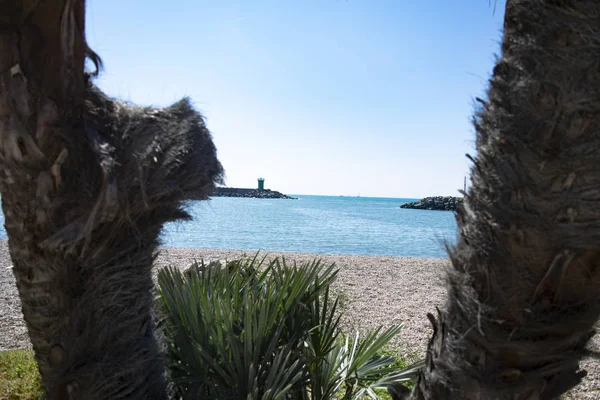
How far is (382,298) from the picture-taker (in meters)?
9.18

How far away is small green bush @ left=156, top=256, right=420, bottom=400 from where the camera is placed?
2277 mm

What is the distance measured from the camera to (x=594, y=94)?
4.27 feet

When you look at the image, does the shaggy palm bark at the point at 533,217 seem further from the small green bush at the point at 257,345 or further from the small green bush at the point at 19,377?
the small green bush at the point at 19,377

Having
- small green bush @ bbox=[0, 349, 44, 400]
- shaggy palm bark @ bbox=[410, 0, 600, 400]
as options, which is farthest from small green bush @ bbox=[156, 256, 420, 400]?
small green bush @ bbox=[0, 349, 44, 400]

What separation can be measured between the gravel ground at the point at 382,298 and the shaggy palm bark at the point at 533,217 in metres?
1.95

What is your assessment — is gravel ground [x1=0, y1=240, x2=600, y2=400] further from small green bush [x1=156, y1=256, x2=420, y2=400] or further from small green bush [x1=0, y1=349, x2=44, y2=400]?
small green bush [x1=0, y1=349, x2=44, y2=400]

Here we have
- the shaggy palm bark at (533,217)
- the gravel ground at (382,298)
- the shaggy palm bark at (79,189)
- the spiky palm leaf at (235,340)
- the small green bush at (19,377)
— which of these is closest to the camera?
the shaggy palm bark at (533,217)

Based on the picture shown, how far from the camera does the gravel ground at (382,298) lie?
6055mm

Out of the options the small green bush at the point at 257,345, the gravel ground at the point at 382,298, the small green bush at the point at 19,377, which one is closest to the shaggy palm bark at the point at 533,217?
the small green bush at the point at 257,345

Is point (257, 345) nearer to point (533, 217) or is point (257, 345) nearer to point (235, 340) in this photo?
point (235, 340)

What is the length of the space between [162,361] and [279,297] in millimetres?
748

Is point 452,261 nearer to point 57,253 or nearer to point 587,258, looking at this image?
point 587,258

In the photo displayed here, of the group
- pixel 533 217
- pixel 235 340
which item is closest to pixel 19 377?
pixel 235 340

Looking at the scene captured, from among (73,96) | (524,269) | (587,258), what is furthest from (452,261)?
(73,96)
